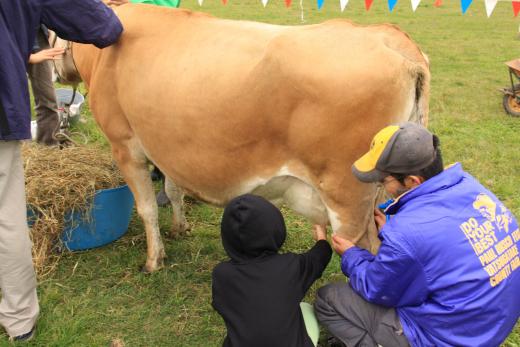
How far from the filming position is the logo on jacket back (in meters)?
2.14

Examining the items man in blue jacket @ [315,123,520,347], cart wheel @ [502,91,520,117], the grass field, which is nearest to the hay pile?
the grass field

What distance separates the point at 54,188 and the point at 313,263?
7.07 ft

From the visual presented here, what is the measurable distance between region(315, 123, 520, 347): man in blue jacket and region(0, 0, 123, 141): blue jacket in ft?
5.56

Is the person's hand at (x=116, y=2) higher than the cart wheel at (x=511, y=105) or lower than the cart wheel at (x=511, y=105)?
higher

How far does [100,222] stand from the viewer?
152 inches

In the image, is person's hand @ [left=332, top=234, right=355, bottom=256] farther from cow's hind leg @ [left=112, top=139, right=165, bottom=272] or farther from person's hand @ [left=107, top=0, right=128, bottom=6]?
person's hand @ [left=107, top=0, right=128, bottom=6]

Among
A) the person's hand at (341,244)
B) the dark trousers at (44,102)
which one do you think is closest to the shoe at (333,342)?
the person's hand at (341,244)

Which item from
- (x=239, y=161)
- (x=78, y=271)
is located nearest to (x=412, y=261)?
(x=239, y=161)

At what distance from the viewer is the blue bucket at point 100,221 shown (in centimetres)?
377

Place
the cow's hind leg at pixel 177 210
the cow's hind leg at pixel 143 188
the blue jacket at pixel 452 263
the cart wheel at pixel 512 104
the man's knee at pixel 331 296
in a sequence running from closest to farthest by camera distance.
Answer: the blue jacket at pixel 452 263 → the man's knee at pixel 331 296 → the cow's hind leg at pixel 143 188 → the cow's hind leg at pixel 177 210 → the cart wheel at pixel 512 104

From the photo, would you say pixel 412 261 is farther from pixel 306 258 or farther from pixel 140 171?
pixel 140 171

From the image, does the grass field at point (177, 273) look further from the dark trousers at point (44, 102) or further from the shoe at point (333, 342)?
the dark trousers at point (44, 102)

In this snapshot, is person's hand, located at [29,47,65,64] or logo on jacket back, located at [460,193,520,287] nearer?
logo on jacket back, located at [460,193,520,287]

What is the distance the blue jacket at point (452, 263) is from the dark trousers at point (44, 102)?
3.91 meters
